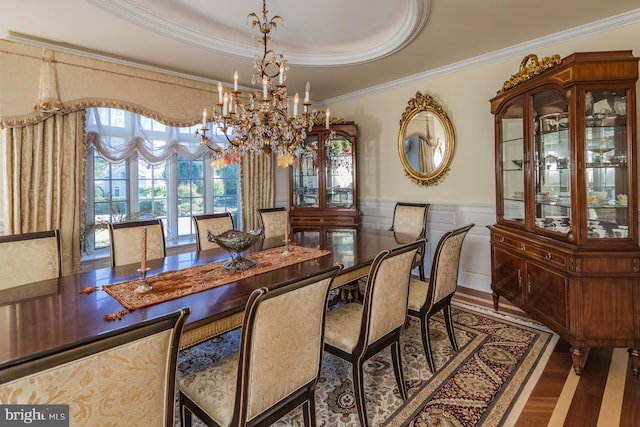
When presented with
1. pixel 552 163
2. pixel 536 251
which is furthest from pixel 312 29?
pixel 536 251

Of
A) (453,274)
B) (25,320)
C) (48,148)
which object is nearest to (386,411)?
(453,274)

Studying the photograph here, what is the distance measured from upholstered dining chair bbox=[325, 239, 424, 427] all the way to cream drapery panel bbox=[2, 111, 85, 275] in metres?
2.74

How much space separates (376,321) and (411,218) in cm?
230

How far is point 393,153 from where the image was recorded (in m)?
4.50

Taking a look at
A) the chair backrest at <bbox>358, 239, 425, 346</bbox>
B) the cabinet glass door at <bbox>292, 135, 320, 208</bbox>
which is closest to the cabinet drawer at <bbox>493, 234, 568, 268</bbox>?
the chair backrest at <bbox>358, 239, 425, 346</bbox>

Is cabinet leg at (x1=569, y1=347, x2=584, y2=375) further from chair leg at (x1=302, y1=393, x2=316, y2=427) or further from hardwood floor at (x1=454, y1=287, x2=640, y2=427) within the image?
chair leg at (x1=302, y1=393, x2=316, y2=427)

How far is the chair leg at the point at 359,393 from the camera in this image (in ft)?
5.57

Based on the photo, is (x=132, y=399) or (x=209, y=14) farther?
(x=209, y=14)

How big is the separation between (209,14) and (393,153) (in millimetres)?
2680

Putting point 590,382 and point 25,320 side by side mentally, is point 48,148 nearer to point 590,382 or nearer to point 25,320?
point 25,320

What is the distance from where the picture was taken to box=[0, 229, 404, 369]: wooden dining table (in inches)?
47.1

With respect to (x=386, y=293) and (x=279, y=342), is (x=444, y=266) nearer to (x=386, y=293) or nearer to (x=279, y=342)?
(x=386, y=293)

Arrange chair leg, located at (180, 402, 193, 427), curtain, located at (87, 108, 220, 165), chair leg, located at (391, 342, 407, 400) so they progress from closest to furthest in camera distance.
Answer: chair leg, located at (180, 402, 193, 427) < chair leg, located at (391, 342, 407, 400) < curtain, located at (87, 108, 220, 165)

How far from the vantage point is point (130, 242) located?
8.66ft
